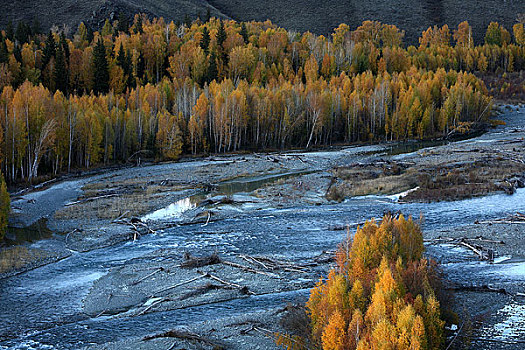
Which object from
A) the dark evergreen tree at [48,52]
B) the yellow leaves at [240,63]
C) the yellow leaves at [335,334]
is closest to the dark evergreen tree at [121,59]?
the dark evergreen tree at [48,52]

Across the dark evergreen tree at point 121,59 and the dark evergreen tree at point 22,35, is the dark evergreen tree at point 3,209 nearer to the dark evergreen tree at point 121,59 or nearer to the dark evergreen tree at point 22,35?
the dark evergreen tree at point 121,59

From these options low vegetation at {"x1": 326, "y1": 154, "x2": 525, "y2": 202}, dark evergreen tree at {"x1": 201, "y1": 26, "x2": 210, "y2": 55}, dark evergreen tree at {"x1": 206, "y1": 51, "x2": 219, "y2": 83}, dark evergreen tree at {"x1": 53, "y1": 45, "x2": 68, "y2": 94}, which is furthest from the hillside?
low vegetation at {"x1": 326, "y1": 154, "x2": 525, "y2": 202}

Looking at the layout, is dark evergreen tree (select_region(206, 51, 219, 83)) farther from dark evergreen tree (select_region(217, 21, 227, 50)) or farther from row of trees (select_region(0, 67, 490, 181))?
dark evergreen tree (select_region(217, 21, 227, 50))

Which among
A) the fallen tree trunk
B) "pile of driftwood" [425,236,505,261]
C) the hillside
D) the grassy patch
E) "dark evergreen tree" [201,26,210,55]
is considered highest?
the hillside

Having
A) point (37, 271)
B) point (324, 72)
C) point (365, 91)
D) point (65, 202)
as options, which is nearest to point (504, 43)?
point (324, 72)

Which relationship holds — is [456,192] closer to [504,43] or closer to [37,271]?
[37,271]

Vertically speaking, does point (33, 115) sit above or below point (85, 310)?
above

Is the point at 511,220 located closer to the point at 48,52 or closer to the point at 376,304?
the point at 376,304
